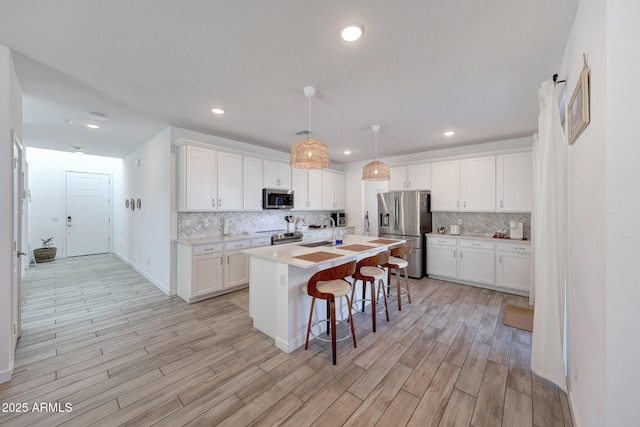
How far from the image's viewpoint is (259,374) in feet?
6.88

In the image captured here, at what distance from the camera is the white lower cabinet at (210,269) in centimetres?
362

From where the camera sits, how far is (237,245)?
4098 millimetres

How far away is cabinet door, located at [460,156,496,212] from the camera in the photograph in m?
4.39

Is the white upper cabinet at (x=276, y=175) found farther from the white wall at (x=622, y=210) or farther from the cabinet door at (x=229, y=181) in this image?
the white wall at (x=622, y=210)

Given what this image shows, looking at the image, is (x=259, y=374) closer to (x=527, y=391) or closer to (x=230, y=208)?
(x=527, y=391)

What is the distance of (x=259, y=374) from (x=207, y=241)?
2.24 meters

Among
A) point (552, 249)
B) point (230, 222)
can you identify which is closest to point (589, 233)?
point (552, 249)

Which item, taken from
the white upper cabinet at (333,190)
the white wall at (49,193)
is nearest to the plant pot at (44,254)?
the white wall at (49,193)

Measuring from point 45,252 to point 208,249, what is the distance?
5608 millimetres

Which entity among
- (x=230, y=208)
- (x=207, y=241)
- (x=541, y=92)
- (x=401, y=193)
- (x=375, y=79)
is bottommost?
(x=207, y=241)

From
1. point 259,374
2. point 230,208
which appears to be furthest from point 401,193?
point 259,374

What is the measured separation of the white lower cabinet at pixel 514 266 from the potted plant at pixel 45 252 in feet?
32.7

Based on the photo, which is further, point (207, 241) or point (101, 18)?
point (207, 241)

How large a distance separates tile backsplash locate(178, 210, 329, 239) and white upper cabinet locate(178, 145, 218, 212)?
1.05 feet
